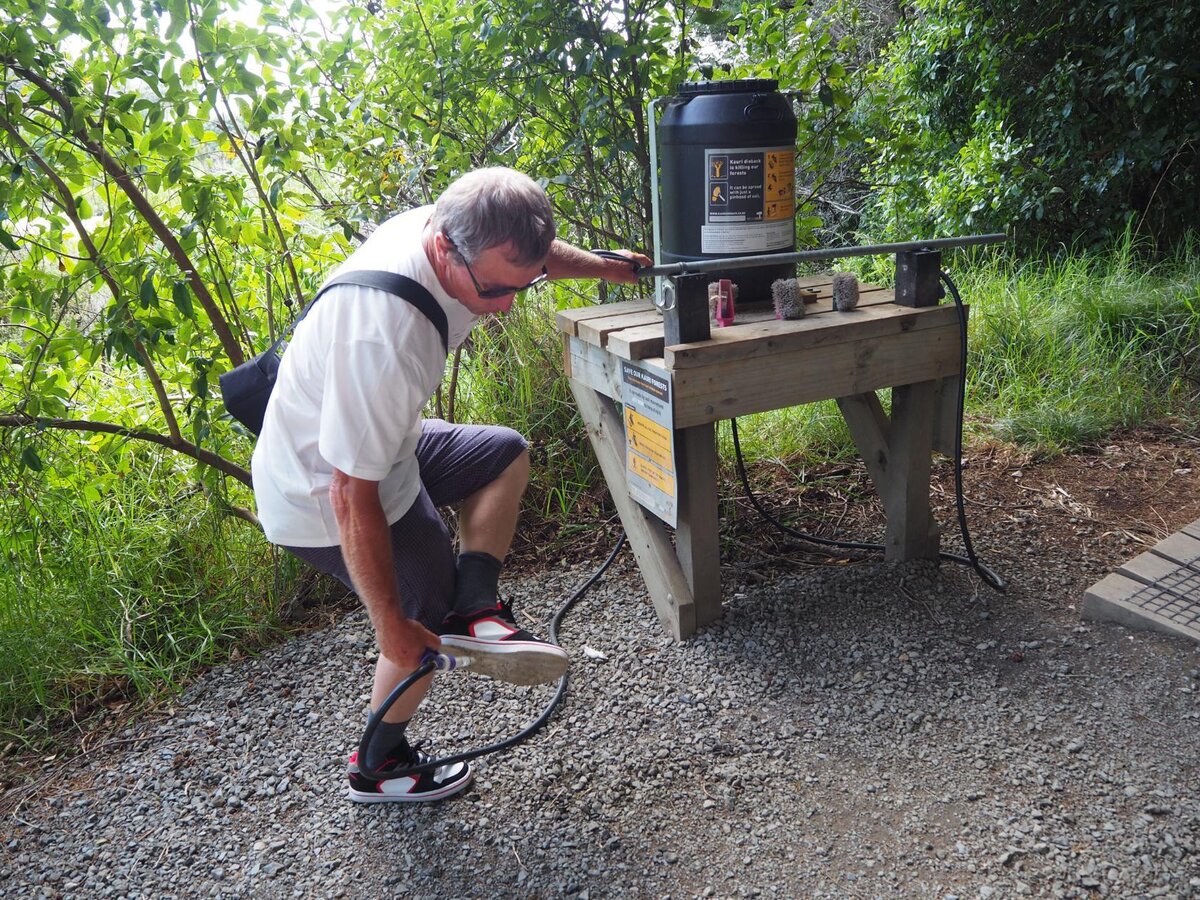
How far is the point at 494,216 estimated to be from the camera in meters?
1.77

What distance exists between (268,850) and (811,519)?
2065mm

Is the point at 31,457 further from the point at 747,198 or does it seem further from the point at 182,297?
the point at 747,198

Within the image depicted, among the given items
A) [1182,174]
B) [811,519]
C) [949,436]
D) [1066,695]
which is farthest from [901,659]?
[1182,174]

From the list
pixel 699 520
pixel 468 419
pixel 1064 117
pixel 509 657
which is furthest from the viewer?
pixel 1064 117

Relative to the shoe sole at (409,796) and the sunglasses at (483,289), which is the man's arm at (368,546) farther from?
the shoe sole at (409,796)

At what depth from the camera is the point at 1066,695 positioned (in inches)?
90.1

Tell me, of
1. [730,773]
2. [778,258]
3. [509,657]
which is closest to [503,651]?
[509,657]

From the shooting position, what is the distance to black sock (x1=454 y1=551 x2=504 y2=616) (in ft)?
6.97

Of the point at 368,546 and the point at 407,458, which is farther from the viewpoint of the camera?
the point at 407,458

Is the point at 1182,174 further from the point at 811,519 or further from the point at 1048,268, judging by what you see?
the point at 811,519

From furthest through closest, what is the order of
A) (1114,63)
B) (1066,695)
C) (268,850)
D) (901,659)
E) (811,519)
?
(1114,63), (811,519), (901,659), (1066,695), (268,850)

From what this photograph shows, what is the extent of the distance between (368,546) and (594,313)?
1.31 m

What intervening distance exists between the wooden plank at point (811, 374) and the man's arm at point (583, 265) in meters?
0.43

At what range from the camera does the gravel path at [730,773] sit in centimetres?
190
